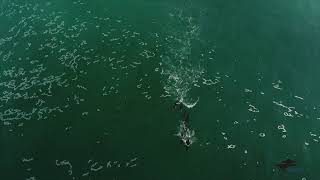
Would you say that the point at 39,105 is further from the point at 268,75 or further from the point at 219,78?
the point at 268,75

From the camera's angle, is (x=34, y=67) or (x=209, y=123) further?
(x=34, y=67)

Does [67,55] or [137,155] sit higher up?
[67,55]

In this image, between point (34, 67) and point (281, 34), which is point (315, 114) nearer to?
point (281, 34)

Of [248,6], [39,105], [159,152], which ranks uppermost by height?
[248,6]

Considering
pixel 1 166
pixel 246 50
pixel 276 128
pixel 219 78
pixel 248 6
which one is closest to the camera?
pixel 1 166

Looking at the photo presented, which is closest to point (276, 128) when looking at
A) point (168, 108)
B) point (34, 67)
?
point (168, 108)

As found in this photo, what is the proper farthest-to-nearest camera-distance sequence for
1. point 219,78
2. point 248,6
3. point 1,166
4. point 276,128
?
point 248,6, point 219,78, point 276,128, point 1,166
